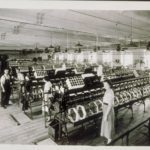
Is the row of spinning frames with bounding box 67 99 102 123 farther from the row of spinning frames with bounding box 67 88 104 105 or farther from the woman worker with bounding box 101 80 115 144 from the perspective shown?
the woman worker with bounding box 101 80 115 144

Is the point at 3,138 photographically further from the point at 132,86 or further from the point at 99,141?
the point at 132,86

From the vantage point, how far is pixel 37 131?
4688 mm

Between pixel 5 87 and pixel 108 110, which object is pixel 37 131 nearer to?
pixel 108 110

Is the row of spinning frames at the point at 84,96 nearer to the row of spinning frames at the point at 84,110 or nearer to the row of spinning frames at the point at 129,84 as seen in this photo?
the row of spinning frames at the point at 84,110

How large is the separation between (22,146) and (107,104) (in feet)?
5.68

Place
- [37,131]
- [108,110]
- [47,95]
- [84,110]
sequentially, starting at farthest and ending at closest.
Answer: [47,95] → [37,131] → [84,110] → [108,110]

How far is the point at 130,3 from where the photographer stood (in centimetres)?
361

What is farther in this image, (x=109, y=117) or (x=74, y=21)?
(x=74, y=21)

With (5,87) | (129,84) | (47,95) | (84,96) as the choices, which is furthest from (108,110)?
(5,87)

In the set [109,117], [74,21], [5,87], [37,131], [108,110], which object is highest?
[74,21]

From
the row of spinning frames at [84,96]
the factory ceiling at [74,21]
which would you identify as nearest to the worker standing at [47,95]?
the row of spinning frames at [84,96]

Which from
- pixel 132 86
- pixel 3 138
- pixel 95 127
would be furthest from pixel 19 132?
pixel 132 86

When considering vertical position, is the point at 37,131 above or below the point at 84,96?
below

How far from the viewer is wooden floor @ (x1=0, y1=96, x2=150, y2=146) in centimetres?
414
